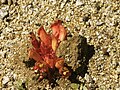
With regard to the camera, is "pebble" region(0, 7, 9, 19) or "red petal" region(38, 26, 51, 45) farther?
"pebble" region(0, 7, 9, 19)

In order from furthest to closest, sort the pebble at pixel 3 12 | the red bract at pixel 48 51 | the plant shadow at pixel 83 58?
the pebble at pixel 3 12, the plant shadow at pixel 83 58, the red bract at pixel 48 51

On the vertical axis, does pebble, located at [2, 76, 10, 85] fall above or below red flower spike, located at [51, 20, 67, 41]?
below

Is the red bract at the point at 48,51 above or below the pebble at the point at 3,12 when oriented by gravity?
below

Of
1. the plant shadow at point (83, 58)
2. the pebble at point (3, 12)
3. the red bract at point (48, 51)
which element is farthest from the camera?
the pebble at point (3, 12)

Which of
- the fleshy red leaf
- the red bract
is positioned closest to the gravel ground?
the red bract

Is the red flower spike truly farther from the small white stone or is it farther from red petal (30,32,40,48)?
the small white stone

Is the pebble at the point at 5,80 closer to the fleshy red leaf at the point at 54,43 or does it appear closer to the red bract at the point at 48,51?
the red bract at the point at 48,51

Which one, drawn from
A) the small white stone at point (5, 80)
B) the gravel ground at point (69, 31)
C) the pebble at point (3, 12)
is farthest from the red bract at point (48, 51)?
the pebble at point (3, 12)

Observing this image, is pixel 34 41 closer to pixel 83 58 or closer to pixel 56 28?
pixel 56 28

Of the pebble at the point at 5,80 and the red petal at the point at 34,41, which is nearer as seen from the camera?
the red petal at the point at 34,41

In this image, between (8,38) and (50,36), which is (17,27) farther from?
(50,36)
